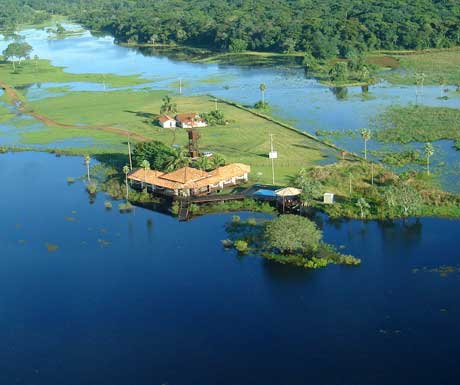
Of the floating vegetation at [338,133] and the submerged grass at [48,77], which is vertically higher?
the submerged grass at [48,77]

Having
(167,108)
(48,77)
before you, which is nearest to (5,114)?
(167,108)

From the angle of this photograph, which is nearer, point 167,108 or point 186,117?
point 186,117

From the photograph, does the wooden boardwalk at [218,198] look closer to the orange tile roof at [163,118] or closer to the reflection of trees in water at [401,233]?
the reflection of trees in water at [401,233]

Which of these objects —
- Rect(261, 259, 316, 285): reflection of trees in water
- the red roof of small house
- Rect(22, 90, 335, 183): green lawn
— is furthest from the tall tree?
Rect(261, 259, 316, 285): reflection of trees in water

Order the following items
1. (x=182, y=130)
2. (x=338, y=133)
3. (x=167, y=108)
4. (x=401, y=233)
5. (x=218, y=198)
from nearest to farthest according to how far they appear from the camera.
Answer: (x=401, y=233) < (x=218, y=198) < (x=338, y=133) < (x=182, y=130) < (x=167, y=108)

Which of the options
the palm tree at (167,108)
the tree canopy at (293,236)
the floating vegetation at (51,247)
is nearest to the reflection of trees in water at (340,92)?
the palm tree at (167,108)

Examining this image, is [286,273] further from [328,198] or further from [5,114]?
[5,114]

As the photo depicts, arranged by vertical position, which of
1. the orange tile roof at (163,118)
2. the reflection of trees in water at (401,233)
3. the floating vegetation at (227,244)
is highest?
the orange tile roof at (163,118)
